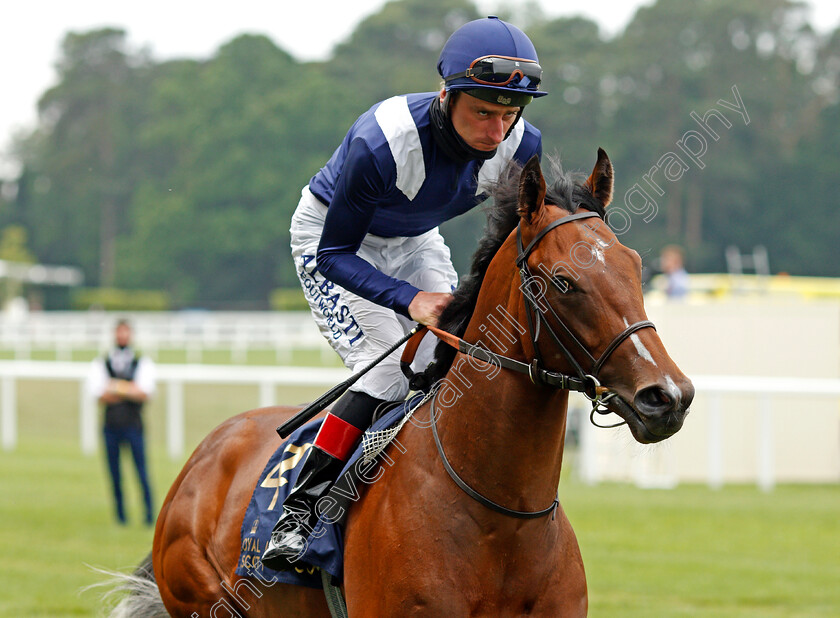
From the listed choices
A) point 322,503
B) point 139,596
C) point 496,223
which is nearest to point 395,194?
point 496,223

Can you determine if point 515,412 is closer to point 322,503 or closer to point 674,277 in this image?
point 322,503

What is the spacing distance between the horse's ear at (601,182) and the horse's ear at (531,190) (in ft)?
0.74

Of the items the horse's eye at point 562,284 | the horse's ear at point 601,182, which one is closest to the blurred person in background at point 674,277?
the horse's ear at point 601,182

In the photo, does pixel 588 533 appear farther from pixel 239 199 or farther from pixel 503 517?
pixel 239 199

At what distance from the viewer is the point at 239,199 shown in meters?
56.1

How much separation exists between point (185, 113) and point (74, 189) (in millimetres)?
9366

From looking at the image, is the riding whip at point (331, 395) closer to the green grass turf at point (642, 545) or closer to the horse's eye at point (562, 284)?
the horse's eye at point (562, 284)

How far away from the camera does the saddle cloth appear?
3.41m

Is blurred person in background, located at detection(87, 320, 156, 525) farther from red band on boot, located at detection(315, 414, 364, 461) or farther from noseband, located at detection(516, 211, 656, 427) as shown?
noseband, located at detection(516, 211, 656, 427)

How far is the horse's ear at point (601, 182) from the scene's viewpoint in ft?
10.4

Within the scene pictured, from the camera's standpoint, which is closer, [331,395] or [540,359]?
[540,359]

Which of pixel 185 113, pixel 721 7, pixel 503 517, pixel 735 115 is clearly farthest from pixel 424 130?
pixel 185 113

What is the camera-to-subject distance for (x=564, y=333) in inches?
112

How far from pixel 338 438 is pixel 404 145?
97 centimetres
